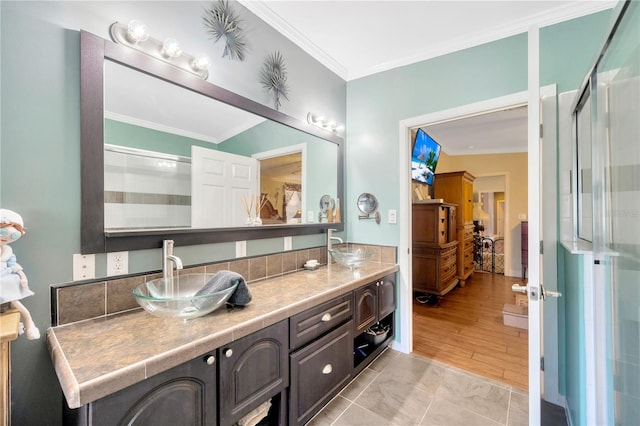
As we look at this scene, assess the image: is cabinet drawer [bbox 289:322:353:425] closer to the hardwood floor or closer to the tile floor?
the tile floor

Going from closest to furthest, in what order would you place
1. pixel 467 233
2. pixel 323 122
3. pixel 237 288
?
pixel 237 288 < pixel 323 122 < pixel 467 233

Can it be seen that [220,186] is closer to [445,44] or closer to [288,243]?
[288,243]

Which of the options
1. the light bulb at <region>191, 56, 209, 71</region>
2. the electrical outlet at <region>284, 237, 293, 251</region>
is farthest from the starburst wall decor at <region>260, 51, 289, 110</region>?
the electrical outlet at <region>284, 237, 293, 251</region>

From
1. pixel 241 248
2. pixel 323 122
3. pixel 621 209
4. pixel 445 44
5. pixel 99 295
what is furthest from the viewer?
pixel 323 122

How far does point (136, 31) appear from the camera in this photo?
1.28 metres

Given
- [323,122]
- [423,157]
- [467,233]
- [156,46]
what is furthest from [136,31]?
[467,233]

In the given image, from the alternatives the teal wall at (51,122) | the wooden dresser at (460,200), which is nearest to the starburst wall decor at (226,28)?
the teal wall at (51,122)

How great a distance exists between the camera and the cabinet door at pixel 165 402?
798 millimetres

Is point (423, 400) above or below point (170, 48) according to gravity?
below

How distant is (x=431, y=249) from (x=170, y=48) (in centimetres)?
370

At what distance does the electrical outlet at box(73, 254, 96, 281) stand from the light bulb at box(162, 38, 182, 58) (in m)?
1.07

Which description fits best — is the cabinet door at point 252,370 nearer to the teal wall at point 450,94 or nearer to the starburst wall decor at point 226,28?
the teal wall at point 450,94

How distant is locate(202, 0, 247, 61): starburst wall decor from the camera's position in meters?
1.63

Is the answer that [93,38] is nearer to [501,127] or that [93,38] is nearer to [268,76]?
[268,76]
